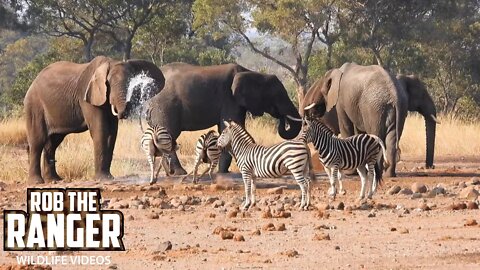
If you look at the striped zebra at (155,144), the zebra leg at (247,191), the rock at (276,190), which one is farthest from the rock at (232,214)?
the striped zebra at (155,144)

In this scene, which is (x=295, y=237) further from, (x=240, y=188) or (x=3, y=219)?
(x=240, y=188)

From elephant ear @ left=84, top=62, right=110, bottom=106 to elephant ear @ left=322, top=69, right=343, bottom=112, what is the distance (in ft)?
13.4

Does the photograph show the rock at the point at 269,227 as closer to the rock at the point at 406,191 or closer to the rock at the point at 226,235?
the rock at the point at 226,235

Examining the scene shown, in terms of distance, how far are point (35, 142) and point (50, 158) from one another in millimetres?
348

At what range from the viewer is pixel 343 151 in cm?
1452

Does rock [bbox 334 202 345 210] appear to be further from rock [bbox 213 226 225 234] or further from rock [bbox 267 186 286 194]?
rock [bbox 267 186 286 194]

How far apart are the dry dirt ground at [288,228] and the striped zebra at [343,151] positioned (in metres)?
0.34

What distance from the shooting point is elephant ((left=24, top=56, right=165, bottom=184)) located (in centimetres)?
1850

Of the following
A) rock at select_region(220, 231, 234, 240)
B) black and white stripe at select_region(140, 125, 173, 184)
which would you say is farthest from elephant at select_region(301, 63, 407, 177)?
rock at select_region(220, 231, 234, 240)

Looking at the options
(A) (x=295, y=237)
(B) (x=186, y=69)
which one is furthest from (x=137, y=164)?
(A) (x=295, y=237)

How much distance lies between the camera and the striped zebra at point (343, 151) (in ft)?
47.5

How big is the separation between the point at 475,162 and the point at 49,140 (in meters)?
8.70

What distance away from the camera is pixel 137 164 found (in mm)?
21906

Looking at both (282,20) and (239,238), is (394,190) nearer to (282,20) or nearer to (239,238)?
(239,238)
